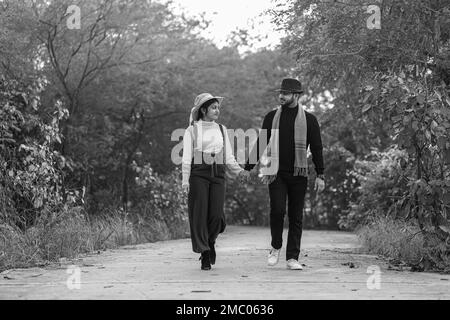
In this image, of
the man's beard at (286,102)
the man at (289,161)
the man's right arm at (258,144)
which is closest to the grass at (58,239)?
the man's right arm at (258,144)

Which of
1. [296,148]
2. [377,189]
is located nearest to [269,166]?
[296,148]

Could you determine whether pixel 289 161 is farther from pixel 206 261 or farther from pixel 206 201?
pixel 206 261

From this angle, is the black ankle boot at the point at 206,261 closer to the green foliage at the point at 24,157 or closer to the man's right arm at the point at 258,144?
the man's right arm at the point at 258,144

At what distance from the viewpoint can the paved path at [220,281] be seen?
236 inches

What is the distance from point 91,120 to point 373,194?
6443 millimetres

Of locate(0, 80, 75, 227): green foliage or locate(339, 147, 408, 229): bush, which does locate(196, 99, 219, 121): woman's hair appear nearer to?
locate(0, 80, 75, 227): green foliage

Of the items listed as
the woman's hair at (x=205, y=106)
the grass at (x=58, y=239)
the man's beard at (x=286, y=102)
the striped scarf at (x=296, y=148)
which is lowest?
the grass at (x=58, y=239)

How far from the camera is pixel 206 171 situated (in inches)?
317

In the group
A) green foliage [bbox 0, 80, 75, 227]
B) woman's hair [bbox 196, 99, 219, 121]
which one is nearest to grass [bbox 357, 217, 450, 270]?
woman's hair [bbox 196, 99, 219, 121]

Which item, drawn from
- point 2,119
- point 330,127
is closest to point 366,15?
point 2,119

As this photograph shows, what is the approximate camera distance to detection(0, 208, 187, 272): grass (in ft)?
28.3

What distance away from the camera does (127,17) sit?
589 inches

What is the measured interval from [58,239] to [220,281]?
3.55 meters
